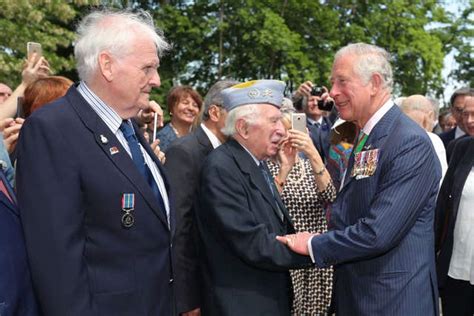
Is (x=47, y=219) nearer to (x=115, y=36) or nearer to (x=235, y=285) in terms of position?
(x=115, y=36)

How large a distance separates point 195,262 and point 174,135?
301cm

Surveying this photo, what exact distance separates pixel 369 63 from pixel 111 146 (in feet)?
4.85

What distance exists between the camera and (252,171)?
3.23 metres

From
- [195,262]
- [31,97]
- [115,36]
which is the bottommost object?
[195,262]

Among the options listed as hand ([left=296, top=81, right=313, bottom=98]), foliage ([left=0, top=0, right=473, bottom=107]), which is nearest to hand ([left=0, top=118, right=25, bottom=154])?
hand ([left=296, top=81, right=313, bottom=98])

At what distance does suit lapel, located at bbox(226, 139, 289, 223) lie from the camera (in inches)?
126

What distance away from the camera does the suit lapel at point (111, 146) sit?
7.70 ft

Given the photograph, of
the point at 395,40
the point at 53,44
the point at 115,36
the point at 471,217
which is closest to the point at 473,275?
the point at 471,217

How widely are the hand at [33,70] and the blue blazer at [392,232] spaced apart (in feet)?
6.39

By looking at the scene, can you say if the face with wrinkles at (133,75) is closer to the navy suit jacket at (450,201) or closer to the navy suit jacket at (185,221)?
the navy suit jacket at (185,221)

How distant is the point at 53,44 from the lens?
46.4ft

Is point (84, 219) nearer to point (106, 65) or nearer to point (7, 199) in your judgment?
point (7, 199)

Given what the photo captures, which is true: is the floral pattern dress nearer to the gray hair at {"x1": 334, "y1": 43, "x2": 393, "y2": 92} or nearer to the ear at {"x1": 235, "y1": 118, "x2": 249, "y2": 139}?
the ear at {"x1": 235, "y1": 118, "x2": 249, "y2": 139}

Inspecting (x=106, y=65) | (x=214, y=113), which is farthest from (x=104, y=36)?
(x=214, y=113)
